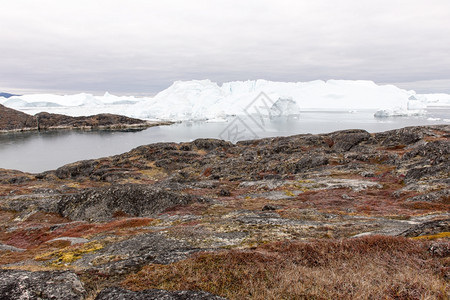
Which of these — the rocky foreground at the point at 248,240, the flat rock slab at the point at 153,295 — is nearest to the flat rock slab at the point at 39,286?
the rocky foreground at the point at 248,240

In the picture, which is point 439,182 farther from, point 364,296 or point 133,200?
point 133,200

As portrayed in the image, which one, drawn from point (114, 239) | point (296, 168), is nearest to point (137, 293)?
point (114, 239)

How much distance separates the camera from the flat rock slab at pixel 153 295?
7.27m

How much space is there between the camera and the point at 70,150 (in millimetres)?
127438

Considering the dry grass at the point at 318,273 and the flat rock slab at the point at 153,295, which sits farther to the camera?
the flat rock slab at the point at 153,295

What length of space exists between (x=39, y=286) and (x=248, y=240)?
9824mm

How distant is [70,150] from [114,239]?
130237 mm

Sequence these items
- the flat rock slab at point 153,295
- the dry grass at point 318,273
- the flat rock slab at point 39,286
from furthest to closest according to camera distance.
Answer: the flat rock slab at point 39,286, the flat rock slab at point 153,295, the dry grass at point 318,273

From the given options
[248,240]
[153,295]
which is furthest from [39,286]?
[248,240]

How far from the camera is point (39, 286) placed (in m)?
8.15

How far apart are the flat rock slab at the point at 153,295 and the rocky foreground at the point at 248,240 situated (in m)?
0.06

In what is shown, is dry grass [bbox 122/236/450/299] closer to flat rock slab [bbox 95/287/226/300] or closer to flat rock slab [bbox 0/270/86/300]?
flat rock slab [bbox 95/287/226/300]

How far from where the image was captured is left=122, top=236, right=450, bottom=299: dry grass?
692 centimetres

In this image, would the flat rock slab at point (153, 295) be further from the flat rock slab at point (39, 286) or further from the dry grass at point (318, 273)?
the flat rock slab at point (39, 286)
